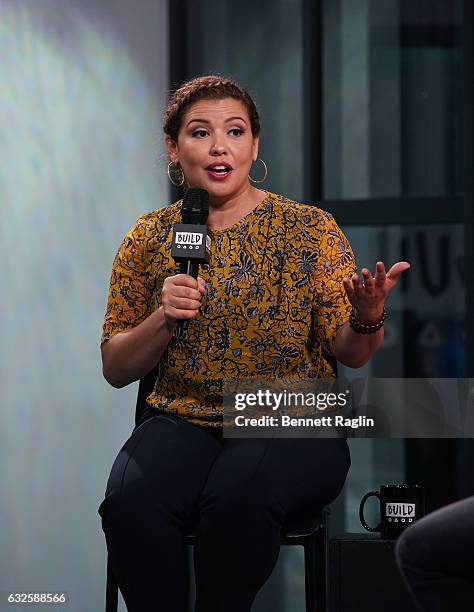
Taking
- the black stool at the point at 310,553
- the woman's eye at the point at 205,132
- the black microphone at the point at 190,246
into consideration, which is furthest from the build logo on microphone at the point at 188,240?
the black stool at the point at 310,553

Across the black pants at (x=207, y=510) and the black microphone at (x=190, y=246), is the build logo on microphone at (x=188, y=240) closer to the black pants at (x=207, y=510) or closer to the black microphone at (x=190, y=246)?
the black microphone at (x=190, y=246)

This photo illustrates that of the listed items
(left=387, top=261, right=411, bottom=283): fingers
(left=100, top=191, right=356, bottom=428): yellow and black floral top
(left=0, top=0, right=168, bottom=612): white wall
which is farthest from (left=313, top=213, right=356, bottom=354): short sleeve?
(left=0, top=0, right=168, bottom=612): white wall

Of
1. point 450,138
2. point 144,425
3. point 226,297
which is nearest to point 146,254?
point 226,297

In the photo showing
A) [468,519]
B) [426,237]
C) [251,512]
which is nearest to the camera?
[468,519]

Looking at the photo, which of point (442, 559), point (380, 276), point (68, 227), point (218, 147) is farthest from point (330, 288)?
point (68, 227)

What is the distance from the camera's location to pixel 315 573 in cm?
214

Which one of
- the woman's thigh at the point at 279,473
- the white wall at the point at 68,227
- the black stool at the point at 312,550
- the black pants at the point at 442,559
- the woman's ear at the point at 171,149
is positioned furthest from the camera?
the white wall at the point at 68,227

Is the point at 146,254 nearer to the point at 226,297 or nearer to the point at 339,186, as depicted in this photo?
the point at 226,297

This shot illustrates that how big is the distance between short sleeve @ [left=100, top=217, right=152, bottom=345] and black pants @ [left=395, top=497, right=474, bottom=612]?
34.7 inches

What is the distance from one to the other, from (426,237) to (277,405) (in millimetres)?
1063

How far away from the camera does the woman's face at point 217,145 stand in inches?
86.8

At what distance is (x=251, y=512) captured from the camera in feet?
6.49

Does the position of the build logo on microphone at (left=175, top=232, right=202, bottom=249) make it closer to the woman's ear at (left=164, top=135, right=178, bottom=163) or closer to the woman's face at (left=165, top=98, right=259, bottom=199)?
the woman's face at (left=165, top=98, right=259, bottom=199)

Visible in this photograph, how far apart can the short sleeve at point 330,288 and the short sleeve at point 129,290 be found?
14.9 inches
